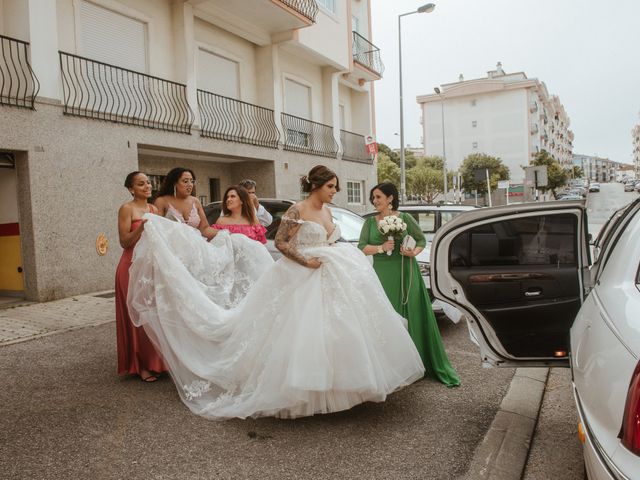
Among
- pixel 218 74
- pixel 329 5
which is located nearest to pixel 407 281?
pixel 218 74

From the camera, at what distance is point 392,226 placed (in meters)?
4.75

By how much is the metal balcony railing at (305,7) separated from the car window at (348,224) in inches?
357

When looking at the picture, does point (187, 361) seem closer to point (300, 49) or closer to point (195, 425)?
point (195, 425)

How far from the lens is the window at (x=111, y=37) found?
36.8 ft

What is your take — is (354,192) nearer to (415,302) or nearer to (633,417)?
(415,302)

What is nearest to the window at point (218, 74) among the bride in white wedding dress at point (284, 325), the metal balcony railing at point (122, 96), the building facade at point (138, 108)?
the building facade at point (138, 108)

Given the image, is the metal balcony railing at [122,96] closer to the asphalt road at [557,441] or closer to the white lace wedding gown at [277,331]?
the white lace wedding gown at [277,331]

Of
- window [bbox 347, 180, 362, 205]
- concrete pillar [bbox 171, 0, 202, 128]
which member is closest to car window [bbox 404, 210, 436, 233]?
concrete pillar [bbox 171, 0, 202, 128]

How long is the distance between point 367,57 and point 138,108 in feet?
43.2

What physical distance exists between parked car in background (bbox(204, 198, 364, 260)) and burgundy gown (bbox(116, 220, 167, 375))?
2.67 metres

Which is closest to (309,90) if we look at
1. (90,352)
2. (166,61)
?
(166,61)

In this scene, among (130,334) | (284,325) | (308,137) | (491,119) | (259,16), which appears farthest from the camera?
(491,119)

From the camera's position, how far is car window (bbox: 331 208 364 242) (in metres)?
7.75

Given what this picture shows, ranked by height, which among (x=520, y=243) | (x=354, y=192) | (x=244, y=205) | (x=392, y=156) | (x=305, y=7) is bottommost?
(x=520, y=243)
